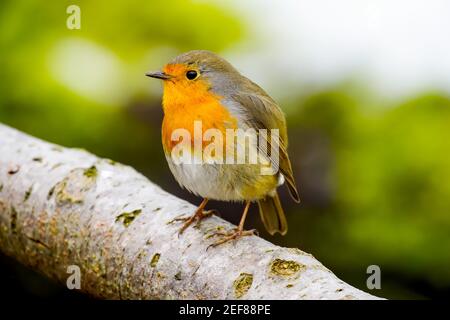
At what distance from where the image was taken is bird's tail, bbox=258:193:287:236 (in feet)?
10.2

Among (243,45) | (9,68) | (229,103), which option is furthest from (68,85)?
(229,103)

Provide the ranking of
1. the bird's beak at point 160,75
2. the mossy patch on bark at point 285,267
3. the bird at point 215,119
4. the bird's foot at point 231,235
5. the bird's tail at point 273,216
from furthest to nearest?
the bird's tail at point 273,216 → the bird's beak at point 160,75 → the bird at point 215,119 → the bird's foot at point 231,235 → the mossy patch on bark at point 285,267

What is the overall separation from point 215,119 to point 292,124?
1.12 m

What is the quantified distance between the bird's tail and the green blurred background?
0.29m

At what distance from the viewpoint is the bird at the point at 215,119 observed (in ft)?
8.41

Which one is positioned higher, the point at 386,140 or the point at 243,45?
the point at 243,45

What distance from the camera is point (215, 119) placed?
2.60m

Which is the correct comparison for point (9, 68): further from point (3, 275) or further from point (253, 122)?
point (253, 122)

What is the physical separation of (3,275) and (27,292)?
20 cm

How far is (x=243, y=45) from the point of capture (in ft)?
11.8

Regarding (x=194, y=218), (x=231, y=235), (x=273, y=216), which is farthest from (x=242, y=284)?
(x=273, y=216)

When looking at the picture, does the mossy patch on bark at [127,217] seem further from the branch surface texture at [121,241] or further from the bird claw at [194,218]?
the bird claw at [194,218]

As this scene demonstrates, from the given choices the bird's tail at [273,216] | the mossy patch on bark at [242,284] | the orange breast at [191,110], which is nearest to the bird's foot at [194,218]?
the orange breast at [191,110]

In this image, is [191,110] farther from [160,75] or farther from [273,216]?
[273,216]
